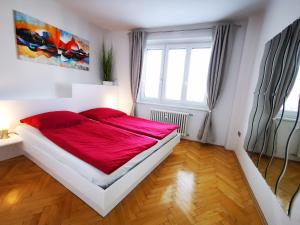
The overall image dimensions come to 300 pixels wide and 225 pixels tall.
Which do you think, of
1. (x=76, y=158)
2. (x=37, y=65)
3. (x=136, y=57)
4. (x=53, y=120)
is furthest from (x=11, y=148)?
(x=136, y=57)

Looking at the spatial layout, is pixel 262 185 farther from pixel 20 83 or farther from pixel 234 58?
pixel 20 83

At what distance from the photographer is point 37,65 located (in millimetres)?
2480

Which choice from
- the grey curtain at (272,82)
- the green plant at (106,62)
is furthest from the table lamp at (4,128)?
the grey curtain at (272,82)

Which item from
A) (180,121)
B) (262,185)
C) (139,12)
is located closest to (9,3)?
(139,12)

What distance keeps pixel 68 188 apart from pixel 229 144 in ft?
9.74

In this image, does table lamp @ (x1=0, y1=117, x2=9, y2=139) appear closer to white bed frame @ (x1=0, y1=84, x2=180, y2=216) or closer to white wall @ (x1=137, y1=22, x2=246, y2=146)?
white bed frame @ (x1=0, y1=84, x2=180, y2=216)

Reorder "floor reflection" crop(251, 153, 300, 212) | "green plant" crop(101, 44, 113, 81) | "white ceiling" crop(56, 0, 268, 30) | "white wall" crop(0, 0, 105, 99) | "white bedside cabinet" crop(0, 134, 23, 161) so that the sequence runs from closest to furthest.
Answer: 1. "floor reflection" crop(251, 153, 300, 212)
2. "white bedside cabinet" crop(0, 134, 23, 161)
3. "white wall" crop(0, 0, 105, 99)
4. "white ceiling" crop(56, 0, 268, 30)
5. "green plant" crop(101, 44, 113, 81)

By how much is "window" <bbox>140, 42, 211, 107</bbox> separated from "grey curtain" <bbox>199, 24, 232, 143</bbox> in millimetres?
234

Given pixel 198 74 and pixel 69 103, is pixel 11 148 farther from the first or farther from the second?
pixel 198 74

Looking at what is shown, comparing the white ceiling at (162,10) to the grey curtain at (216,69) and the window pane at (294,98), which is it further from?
the window pane at (294,98)

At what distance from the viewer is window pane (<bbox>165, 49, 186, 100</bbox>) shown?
138 inches

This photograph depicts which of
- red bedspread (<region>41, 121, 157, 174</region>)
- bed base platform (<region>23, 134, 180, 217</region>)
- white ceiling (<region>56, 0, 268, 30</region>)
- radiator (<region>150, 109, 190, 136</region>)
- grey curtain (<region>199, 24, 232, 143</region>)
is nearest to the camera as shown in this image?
bed base platform (<region>23, 134, 180, 217</region>)

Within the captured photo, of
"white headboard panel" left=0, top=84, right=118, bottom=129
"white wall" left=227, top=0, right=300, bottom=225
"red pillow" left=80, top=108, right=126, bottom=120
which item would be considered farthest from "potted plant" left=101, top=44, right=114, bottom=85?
"white wall" left=227, top=0, right=300, bottom=225

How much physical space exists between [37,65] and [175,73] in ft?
8.85
